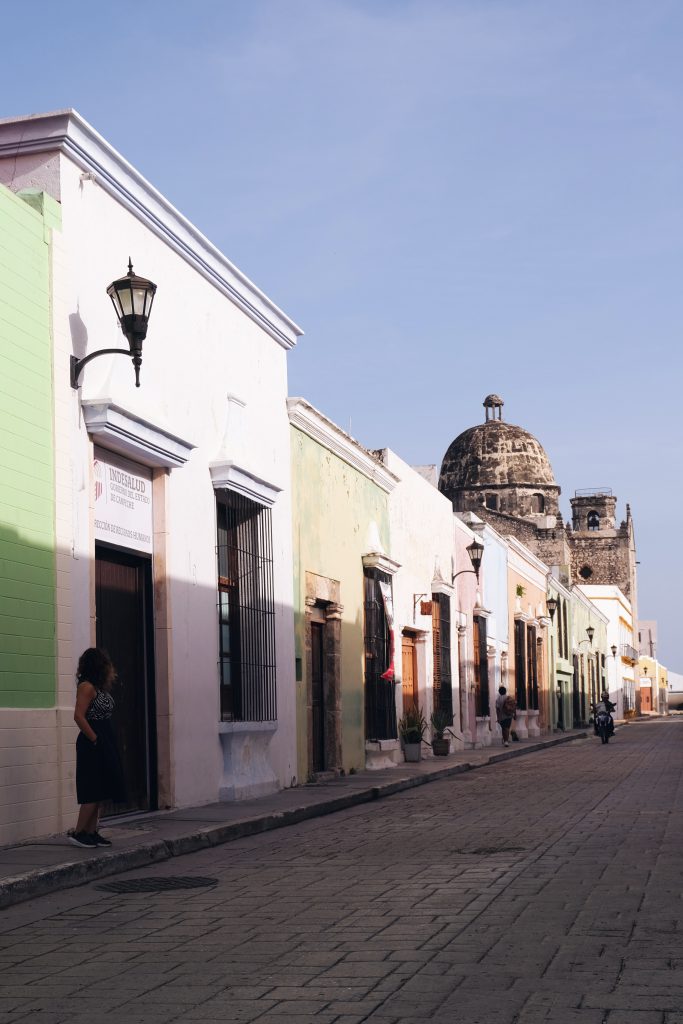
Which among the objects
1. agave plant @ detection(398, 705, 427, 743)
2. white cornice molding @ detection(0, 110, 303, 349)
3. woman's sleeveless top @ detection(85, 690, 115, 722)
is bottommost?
agave plant @ detection(398, 705, 427, 743)

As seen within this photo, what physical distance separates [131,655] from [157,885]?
4336 mm

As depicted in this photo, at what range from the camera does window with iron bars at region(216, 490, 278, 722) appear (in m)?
15.2

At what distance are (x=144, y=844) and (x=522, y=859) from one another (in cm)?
277

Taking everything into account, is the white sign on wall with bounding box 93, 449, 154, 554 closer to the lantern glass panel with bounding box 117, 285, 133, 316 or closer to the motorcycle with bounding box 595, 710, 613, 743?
the lantern glass panel with bounding box 117, 285, 133, 316

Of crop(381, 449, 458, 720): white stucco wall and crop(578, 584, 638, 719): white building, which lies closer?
crop(381, 449, 458, 720): white stucco wall

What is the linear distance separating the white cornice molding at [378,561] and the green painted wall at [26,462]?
1078 centimetres

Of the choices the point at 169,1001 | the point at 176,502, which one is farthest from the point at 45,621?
the point at 169,1001

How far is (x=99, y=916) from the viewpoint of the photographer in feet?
25.5

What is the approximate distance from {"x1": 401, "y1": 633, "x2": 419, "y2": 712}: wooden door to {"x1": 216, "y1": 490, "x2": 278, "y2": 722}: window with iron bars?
30.3 feet

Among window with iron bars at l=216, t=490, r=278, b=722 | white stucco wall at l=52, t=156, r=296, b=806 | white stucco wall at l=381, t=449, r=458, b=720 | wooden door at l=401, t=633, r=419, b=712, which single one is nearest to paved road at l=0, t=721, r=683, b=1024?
white stucco wall at l=52, t=156, r=296, b=806

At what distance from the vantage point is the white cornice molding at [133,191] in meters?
11.5

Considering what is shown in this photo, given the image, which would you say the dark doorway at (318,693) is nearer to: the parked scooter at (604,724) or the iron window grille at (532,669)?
the parked scooter at (604,724)

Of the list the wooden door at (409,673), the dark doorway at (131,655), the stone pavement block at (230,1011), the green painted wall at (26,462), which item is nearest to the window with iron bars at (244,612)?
the dark doorway at (131,655)

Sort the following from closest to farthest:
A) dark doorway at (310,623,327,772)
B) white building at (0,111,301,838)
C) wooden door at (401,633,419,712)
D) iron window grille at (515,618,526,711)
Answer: white building at (0,111,301,838) < dark doorway at (310,623,327,772) < wooden door at (401,633,419,712) < iron window grille at (515,618,526,711)
